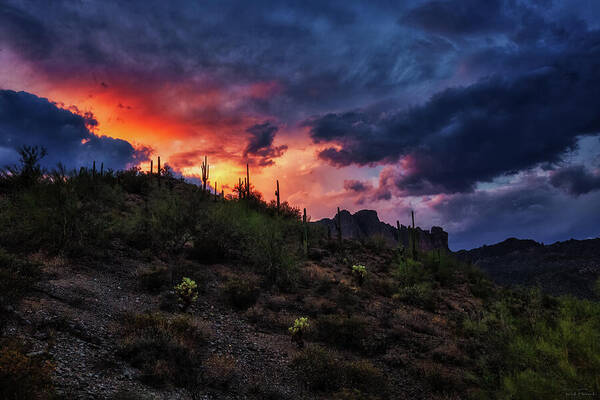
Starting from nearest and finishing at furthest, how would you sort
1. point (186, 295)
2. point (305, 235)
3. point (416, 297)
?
point (186, 295), point (416, 297), point (305, 235)

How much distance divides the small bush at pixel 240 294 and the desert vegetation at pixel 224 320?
68 mm

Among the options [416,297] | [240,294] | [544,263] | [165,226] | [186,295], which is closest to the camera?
[186,295]

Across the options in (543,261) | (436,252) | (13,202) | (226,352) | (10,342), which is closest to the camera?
(10,342)

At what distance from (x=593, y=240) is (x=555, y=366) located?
91.8 m

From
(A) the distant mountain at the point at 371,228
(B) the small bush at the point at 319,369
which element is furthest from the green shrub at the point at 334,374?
(A) the distant mountain at the point at 371,228

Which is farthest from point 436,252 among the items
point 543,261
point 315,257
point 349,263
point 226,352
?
point 543,261

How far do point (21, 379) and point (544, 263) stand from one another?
86.8 metres

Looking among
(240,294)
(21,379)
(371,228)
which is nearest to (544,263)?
(371,228)

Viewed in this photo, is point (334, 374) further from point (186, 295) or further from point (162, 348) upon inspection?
point (186, 295)

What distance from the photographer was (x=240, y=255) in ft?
62.2

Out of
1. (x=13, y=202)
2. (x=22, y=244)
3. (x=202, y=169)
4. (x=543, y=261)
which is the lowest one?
(x=543, y=261)

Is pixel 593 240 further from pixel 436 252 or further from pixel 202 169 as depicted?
pixel 202 169

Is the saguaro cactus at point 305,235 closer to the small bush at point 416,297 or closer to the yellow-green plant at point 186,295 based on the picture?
the small bush at point 416,297

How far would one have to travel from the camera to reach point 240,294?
13.1 m
